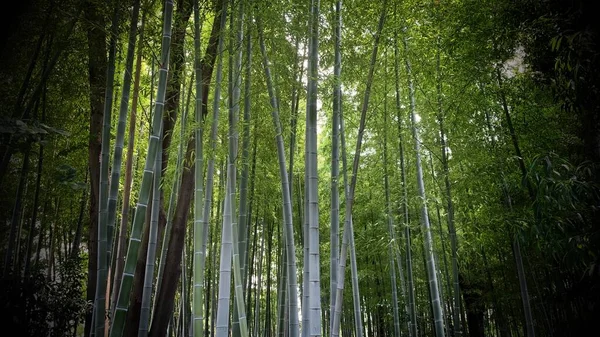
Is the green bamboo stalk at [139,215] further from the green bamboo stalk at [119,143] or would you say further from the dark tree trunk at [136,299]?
the dark tree trunk at [136,299]

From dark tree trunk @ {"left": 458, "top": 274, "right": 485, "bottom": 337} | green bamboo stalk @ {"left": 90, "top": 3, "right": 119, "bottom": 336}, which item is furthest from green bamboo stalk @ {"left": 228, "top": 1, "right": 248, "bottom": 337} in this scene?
dark tree trunk @ {"left": 458, "top": 274, "right": 485, "bottom": 337}

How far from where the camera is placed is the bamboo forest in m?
2.90

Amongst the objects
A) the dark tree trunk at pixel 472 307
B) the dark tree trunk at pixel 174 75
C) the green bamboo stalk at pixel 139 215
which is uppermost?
the dark tree trunk at pixel 174 75

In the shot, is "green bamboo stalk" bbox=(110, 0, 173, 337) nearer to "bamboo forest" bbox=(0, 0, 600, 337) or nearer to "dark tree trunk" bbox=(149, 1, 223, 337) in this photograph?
"bamboo forest" bbox=(0, 0, 600, 337)

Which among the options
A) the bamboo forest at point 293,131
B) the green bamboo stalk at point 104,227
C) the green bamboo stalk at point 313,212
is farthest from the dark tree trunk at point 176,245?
the green bamboo stalk at point 313,212

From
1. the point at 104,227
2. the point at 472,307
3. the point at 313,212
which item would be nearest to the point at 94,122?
the point at 104,227

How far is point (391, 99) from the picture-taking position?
214 inches

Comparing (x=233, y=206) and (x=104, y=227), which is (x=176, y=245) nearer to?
(x=104, y=227)

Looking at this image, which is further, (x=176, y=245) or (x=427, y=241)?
(x=176, y=245)

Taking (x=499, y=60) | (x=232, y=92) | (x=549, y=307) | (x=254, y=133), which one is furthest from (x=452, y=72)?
(x=549, y=307)

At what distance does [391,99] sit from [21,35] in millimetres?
4444

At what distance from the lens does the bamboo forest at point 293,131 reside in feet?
9.50

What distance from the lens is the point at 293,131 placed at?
4340 millimetres

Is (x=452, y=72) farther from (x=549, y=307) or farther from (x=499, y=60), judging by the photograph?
(x=549, y=307)
